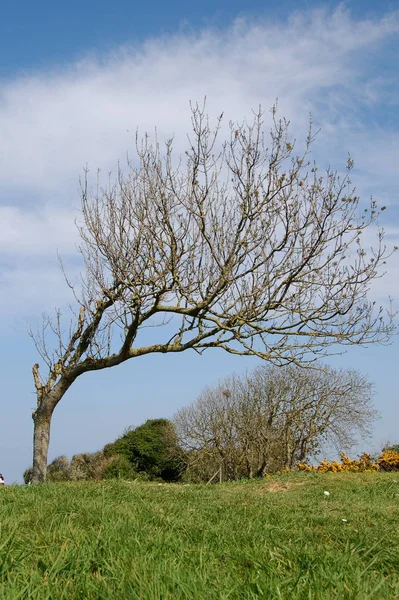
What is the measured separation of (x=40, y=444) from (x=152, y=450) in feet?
36.1

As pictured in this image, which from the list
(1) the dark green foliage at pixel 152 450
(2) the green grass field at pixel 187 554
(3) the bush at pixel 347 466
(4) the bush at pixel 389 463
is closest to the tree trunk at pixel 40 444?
(3) the bush at pixel 347 466

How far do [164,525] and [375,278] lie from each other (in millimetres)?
9793

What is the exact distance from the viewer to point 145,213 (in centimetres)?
1311

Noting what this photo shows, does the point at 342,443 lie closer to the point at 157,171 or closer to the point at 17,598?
the point at 157,171

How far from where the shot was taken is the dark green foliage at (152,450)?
25125 millimetres

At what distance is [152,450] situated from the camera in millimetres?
25250

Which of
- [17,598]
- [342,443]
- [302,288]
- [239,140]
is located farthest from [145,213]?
[342,443]

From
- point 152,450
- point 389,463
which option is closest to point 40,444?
point 389,463

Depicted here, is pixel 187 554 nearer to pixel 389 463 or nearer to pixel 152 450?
pixel 389 463

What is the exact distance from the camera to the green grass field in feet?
9.48

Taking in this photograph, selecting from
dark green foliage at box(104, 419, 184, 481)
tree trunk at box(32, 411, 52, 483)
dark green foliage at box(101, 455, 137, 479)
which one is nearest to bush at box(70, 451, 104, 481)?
dark green foliage at box(101, 455, 137, 479)

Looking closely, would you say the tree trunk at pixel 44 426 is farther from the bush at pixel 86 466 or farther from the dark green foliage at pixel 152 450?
the dark green foliage at pixel 152 450

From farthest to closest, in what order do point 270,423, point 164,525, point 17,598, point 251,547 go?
point 270,423 → point 164,525 → point 251,547 → point 17,598

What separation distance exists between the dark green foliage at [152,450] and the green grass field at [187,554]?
19100 millimetres
